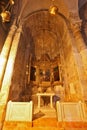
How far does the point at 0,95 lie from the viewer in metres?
5.21

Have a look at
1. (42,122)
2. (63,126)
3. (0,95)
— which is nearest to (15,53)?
(0,95)

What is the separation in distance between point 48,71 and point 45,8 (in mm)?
4373

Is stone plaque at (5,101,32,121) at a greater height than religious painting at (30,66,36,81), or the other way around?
religious painting at (30,66,36,81)

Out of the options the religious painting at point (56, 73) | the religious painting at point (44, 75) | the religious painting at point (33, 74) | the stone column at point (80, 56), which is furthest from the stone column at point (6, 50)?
the religious painting at point (56, 73)

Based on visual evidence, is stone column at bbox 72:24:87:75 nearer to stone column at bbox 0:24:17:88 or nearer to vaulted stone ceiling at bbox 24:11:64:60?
vaulted stone ceiling at bbox 24:11:64:60

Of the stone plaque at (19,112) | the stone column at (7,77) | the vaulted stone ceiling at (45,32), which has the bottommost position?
the stone plaque at (19,112)

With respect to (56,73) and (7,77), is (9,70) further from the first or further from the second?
(56,73)

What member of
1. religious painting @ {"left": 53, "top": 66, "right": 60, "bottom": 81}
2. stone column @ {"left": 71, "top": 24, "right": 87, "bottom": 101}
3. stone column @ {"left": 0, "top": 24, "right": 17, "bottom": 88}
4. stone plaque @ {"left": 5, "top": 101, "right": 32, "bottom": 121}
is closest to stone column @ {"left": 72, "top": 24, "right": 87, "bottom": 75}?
stone column @ {"left": 71, "top": 24, "right": 87, "bottom": 101}

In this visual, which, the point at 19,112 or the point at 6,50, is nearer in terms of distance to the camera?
the point at 19,112

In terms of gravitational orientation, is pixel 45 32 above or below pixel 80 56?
above

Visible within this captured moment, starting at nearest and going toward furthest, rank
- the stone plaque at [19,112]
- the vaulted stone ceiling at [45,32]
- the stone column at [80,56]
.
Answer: the stone plaque at [19,112], the stone column at [80,56], the vaulted stone ceiling at [45,32]

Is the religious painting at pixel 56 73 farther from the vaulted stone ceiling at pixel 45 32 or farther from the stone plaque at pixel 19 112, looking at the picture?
the stone plaque at pixel 19 112

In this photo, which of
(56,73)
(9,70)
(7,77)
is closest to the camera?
(7,77)

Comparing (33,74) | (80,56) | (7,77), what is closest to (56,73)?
(33,74)
